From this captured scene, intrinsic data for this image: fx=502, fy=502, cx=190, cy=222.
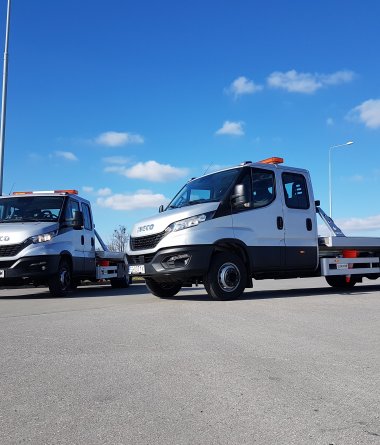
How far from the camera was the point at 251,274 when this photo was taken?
9.61 meters

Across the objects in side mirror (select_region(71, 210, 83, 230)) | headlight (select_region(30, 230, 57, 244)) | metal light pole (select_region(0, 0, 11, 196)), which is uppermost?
metal light pole (select_region(0, 0, 11, 196))

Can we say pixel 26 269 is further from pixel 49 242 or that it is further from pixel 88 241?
pixel 88 241

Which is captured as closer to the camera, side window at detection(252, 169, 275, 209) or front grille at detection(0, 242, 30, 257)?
side window at detection(252, 169, 275, 209)

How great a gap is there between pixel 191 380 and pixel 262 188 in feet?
21.5

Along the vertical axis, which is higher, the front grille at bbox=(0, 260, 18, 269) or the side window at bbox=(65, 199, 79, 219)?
the side window at bbox=(65, 199, 79, 219)

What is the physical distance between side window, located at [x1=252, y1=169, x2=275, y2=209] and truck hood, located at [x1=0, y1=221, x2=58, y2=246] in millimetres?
4488

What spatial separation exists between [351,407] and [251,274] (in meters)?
6.54

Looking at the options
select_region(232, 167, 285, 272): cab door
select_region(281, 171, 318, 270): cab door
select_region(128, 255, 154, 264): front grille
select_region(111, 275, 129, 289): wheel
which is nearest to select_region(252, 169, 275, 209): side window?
select_region(232, 167, 285, 272): cab door

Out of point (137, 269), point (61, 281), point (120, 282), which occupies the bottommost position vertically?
point (120, 282)

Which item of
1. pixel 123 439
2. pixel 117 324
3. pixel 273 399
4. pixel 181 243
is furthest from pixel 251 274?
pixel 123 439

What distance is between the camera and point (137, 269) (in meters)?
9.44

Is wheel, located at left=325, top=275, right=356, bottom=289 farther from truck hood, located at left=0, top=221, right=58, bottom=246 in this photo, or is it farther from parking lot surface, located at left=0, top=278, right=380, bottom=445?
truck hood, located at left=0, top=221, right=58, bottom=246

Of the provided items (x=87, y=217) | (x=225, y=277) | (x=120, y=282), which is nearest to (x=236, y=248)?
(x=225, y=277)

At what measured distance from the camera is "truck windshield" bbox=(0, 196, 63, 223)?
11398mm
